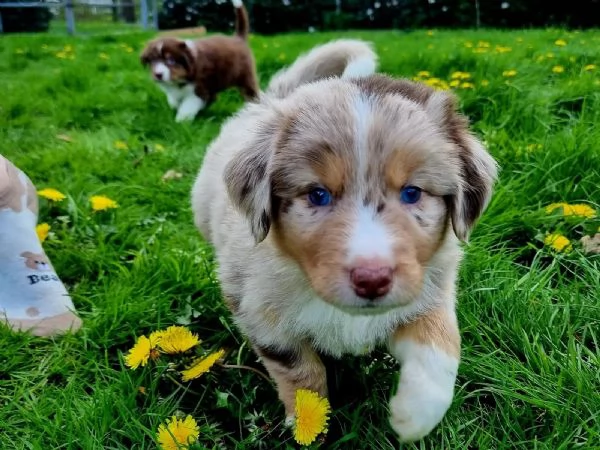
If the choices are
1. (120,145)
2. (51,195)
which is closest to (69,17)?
(120,145)

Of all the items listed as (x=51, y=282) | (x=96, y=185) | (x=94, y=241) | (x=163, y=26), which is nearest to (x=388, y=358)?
(x=51, y=282)

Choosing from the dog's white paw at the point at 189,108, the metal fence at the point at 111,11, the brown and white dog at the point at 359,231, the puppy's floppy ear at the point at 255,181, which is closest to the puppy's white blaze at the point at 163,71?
the dog's white paw at the point at 189,108

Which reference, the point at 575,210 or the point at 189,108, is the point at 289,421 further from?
the point at 189,108

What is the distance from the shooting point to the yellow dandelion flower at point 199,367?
1.99 metres

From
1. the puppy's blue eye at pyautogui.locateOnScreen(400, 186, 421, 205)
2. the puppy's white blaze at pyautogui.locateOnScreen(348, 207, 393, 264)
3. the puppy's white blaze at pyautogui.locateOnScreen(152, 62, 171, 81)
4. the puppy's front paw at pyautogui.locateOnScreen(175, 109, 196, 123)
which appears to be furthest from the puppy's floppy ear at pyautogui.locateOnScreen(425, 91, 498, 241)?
the puppy's white blaze at pyautogui.locateOnScreen(152, 62, 171, 81)

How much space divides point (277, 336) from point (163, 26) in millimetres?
20119

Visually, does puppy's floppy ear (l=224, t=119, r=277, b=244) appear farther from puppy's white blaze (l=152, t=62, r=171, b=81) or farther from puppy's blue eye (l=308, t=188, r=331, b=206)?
puppy's white blaze (l=152, t=62, r=171, b=81)

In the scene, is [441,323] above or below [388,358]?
above

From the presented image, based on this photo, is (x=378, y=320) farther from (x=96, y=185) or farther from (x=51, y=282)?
(x=96, y=185)

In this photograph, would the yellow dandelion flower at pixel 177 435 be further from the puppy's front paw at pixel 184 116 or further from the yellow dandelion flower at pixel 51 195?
the puppy's front paw at pixel 184 116

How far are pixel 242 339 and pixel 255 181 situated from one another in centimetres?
71

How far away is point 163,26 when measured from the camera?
20.5 metres

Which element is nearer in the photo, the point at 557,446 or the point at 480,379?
the point at 557,446

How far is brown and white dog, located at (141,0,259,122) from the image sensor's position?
670cm
